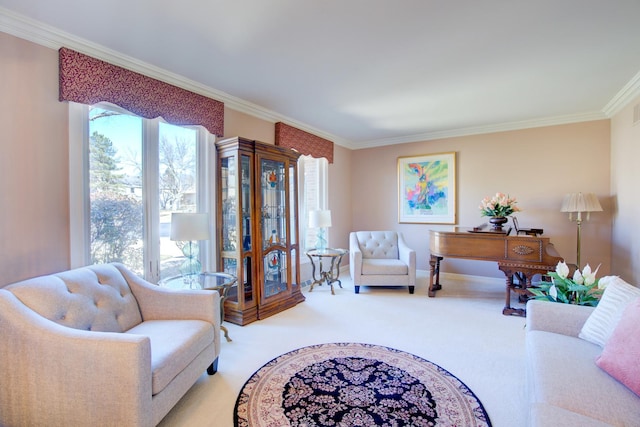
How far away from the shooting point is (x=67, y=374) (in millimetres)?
1449

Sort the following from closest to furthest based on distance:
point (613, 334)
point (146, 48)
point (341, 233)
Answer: point (613, 334), point (146, 48), point (341, 233)

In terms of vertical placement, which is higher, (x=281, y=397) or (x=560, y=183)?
(x=560, y=183)

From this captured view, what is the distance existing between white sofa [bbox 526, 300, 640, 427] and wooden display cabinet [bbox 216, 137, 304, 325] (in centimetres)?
250

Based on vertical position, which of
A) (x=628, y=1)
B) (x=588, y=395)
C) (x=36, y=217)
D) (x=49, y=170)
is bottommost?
(x=588, y=395)

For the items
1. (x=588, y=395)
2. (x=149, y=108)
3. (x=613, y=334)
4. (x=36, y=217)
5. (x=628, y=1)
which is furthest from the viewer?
(x=149, y=108)

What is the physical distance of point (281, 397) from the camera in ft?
6.42

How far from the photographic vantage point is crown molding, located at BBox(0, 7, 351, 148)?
6.59 ft

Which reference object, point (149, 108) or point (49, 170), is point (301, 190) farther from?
point (49, 170)

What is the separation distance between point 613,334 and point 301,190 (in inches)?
152

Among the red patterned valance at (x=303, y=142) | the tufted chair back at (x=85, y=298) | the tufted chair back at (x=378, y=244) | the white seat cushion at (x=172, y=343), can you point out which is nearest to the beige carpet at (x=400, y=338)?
the white seat cushion at (x=172, y=343)

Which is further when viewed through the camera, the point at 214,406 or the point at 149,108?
the point at 149,108

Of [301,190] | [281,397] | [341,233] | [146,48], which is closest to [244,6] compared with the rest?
[146,48]

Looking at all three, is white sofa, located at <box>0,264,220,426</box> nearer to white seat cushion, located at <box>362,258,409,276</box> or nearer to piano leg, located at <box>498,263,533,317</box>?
white seat cushion, located at <box>362,258,409,276</box>

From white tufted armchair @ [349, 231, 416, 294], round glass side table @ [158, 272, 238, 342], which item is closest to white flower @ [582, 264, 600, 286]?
white tufted armchair @ [349, 231, 416, 294]
